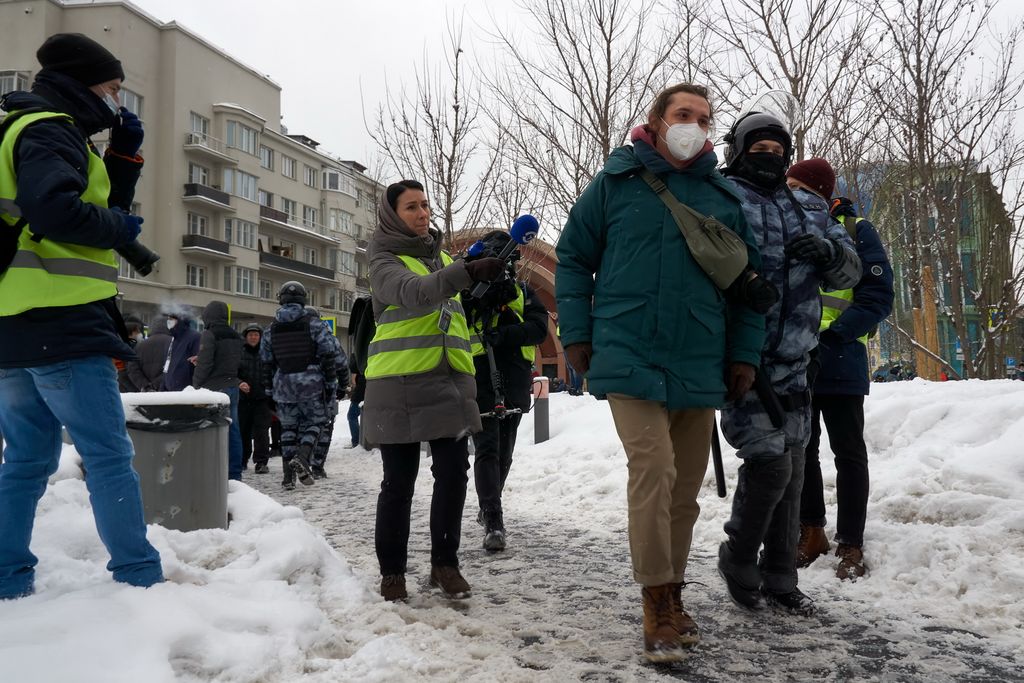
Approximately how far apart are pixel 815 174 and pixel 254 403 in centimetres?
Answer: 811

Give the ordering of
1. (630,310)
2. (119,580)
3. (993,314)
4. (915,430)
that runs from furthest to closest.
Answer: (993,314) → (915,430) → (630,310) → (119,580)

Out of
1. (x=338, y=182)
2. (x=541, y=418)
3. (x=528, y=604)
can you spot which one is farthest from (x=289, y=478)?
(x=338, y=182)

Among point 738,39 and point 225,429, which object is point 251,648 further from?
point 738,39

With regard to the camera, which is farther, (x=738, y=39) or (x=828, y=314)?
(x=738, y=39)

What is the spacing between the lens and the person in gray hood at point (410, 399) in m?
4.04

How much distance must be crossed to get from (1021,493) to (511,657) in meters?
3.28

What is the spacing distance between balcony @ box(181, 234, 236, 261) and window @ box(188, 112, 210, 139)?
577 cm

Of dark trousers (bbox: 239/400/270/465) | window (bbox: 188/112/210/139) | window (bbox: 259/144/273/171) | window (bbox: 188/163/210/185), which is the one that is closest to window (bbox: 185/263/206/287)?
window (bbox: 188/163/210/185)

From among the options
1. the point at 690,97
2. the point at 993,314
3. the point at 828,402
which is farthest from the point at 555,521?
the point at 993,314

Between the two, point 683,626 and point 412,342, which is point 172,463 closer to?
Answer: point 412,342

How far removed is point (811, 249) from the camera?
3682mm

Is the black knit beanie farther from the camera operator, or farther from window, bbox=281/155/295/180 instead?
window, bbox=281/155/295/180

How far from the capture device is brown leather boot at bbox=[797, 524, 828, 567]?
466 cm

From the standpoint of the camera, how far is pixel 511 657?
3217 millimetres
